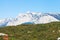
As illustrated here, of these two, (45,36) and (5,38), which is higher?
(5,38)

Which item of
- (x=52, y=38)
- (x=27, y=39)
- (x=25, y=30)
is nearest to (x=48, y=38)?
(x=52, y=38)

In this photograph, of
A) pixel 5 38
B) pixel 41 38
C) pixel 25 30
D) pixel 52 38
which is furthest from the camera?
pixel 25 30

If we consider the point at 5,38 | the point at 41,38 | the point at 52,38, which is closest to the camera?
the point at 5,38

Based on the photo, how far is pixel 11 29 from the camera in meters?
115

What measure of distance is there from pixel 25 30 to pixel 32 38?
2283 centimetres

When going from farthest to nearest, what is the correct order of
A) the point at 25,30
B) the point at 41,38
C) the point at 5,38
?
the point at 25,30, the point at 41,38, the point at 5,38

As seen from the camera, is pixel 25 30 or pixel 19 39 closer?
pixel 19 39

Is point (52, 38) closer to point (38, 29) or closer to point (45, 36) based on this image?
point (45, 36)

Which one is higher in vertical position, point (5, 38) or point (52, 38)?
point (5, 38)

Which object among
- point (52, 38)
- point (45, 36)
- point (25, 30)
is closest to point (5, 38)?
point (52, 38)

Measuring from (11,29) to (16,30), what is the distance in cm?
327

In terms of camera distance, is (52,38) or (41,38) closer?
(52,38)

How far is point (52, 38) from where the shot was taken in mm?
82188

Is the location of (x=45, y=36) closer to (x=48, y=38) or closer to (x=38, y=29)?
(x=48, y=38)
